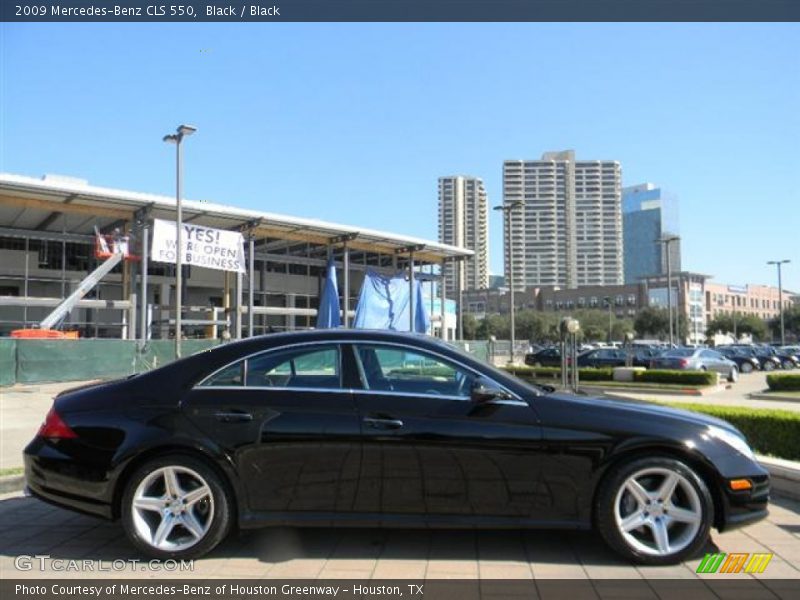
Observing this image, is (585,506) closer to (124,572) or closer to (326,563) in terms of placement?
(326,563)

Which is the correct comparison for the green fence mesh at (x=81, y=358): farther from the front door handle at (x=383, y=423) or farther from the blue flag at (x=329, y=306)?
the front door handle at (x=383, y=423)

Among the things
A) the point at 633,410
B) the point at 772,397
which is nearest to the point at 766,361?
the point at 772,397

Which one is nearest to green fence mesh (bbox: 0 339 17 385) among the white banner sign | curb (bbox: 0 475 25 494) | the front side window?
the white banner sign

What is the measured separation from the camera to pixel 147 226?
3173cm

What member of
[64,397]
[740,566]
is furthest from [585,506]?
[64,397]

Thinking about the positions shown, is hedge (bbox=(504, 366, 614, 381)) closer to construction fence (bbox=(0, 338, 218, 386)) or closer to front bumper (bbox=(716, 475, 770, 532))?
construction fence (bbox=(0, 338, 218, 386))

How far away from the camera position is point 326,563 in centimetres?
427

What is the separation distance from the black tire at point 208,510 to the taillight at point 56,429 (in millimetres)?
574

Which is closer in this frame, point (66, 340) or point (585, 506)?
point (585, 506)

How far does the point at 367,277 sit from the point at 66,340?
20067 millimetres

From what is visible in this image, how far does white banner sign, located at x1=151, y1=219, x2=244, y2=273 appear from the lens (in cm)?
2962

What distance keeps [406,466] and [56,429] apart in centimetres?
241

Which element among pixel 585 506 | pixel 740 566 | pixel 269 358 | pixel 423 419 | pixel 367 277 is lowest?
pixel 740 566

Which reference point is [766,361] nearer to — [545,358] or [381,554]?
[545,358]
